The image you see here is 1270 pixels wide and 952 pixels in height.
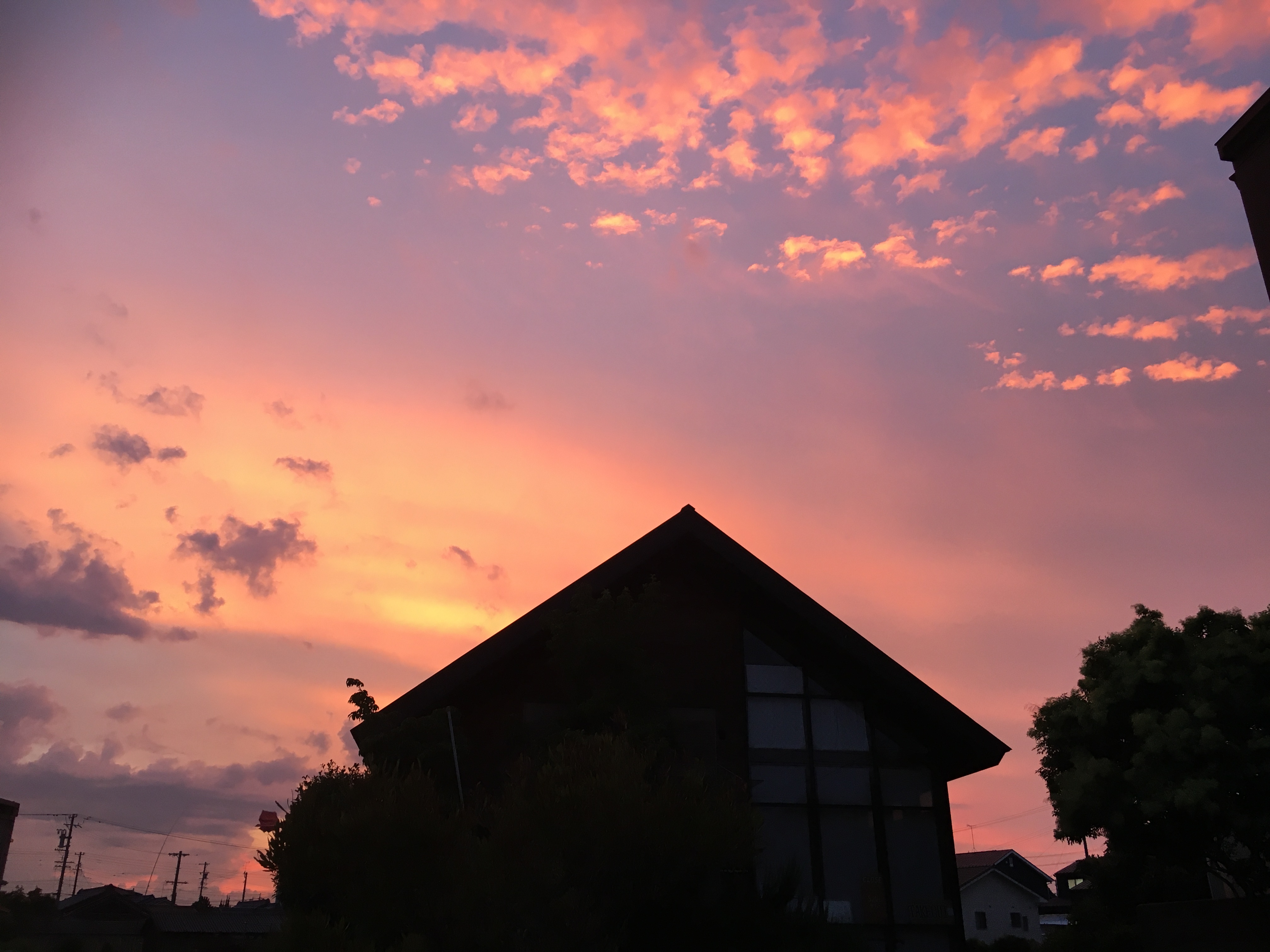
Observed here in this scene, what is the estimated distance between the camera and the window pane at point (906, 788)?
17.5 metres

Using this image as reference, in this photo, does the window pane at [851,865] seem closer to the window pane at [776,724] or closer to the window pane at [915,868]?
the window pane at [915,868]

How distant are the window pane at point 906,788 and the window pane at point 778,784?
1.55 metres

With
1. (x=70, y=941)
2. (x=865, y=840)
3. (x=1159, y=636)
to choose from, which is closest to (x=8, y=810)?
(x=70, y=941)

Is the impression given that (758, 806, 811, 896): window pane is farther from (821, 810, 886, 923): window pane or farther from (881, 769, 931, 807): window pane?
(881, 769, 931, 807): window pane

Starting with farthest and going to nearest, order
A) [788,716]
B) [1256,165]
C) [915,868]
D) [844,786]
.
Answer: [1256,165] < [788,716] < [844,786] < [915,868]

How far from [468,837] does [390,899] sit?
1.05 m

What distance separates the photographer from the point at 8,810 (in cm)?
2992

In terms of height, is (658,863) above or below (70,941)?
above

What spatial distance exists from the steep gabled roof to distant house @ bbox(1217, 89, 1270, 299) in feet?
34.1

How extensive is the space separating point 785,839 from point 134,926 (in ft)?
153

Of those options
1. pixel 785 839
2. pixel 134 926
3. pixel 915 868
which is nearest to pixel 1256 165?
pixel 915 868

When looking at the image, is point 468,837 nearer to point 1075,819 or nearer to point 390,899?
point 390,899

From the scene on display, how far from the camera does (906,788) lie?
17.7 metres

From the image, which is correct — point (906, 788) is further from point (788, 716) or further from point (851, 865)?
point (788, 716)
